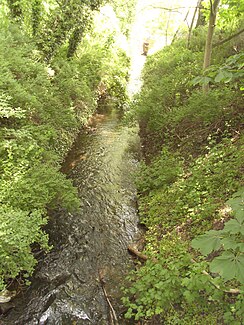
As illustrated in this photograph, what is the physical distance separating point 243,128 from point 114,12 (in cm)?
1565

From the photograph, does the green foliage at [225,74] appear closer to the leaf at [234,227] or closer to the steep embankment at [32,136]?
the leaf at [234,227]

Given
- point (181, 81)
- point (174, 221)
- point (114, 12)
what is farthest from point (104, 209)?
point (114, 12)

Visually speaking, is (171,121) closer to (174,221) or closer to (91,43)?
(174,221)

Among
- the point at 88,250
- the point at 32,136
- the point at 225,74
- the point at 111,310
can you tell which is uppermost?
the point at 32,136

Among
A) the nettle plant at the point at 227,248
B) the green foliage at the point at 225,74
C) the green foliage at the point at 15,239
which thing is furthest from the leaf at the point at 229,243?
the green foliage at the point at 15,239

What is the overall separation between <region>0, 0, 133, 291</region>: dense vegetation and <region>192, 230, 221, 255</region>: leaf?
9.11 feet

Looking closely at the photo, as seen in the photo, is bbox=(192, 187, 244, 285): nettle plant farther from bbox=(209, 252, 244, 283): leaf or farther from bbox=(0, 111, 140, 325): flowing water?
bbox=(0, 111, 140, 325): flowing water

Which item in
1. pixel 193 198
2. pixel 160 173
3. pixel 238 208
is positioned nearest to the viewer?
pixel 238 208

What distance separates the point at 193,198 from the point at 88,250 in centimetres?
222

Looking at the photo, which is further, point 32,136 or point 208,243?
point 32,136

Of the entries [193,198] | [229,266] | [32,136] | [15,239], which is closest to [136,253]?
[193,198]

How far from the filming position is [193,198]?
5.64 metres

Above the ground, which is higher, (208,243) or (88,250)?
(208,243)

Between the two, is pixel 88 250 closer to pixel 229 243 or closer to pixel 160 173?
pixel 160 173
